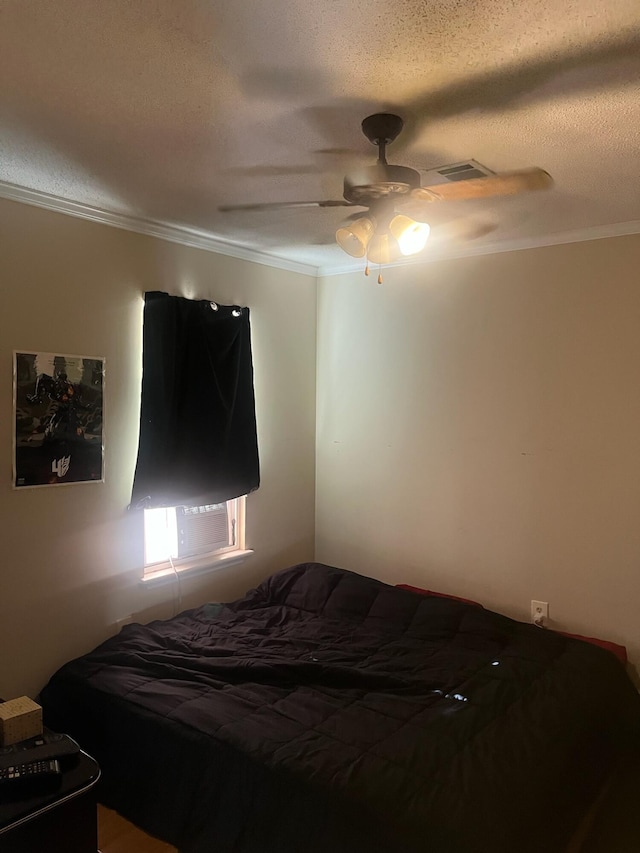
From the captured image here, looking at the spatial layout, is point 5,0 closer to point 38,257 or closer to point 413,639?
point 38,257

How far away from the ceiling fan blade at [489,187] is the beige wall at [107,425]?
1711mm

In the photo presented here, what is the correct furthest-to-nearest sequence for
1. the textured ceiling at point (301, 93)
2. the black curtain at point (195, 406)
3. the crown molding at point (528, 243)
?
the black curtain at point (195, 406), the crown molding at point (528, 243), the textured ceiling at point (301, 93)

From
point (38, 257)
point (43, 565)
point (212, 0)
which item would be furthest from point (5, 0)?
point (43, 565)

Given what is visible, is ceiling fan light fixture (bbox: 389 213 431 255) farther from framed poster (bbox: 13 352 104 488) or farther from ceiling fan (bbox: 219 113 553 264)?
framed poster (bbox: 13 352 104 488)

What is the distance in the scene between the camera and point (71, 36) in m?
1.54

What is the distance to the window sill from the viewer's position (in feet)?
10.8

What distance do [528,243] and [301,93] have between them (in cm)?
191

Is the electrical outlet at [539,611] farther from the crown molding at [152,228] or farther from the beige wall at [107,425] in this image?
the crown molding at [152,228]

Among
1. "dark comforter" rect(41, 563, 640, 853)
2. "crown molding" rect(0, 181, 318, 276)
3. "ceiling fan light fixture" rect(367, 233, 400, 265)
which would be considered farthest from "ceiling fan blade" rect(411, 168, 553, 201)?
"dark comforter" rect(41, 563, 640, 853)

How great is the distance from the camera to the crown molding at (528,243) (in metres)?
3.05

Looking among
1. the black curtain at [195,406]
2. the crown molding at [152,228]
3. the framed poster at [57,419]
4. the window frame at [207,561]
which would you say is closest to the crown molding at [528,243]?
the crown molding at [152,228]

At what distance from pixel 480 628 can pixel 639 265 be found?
6.24 ft

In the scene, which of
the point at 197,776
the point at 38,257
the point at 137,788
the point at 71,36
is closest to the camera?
the point at 71,36

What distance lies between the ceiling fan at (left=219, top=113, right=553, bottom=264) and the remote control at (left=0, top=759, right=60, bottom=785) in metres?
1.93
